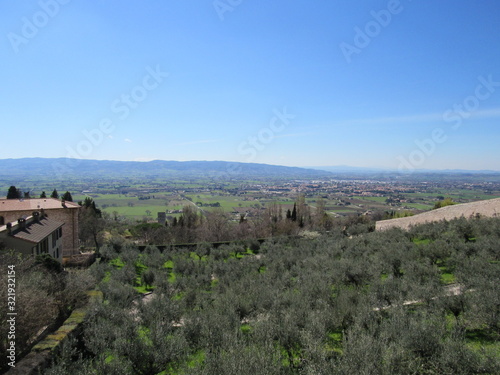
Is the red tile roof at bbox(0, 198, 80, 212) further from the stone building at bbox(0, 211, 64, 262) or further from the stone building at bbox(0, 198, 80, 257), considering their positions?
the stone building at bbox(0, 211, 64, 262)

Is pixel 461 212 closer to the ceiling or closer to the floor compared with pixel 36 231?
closer to the ceiling

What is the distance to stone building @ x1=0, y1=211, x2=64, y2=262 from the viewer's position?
17109mm

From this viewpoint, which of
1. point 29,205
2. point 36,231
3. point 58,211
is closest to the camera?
point 36,231

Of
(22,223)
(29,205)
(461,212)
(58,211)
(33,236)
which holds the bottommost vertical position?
(33,236)

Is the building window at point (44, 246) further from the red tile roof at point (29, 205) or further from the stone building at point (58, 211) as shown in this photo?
the red tile roof at point (29, 205)

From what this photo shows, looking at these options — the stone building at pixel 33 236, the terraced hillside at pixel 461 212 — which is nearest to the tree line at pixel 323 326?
the terraced hillside at pixel 461 212

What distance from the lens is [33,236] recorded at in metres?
18.4

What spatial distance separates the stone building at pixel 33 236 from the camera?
17.1 m

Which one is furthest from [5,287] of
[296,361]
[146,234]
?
[146,234]

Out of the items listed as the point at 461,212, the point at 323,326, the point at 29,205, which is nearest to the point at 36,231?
the point at 29,205

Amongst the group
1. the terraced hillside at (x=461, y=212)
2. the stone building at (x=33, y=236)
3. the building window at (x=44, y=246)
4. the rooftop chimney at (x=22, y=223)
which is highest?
the terraced hillside at (x=461, y=212)

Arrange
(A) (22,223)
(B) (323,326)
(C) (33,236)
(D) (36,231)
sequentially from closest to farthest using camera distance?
1. (B) (323,326)
2. (C) (33,236)
3. (A) (22,223)
4. (D) (36,231)

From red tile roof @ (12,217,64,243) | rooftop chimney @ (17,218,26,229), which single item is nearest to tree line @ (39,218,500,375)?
red tile roof @ (12,217,64,243)

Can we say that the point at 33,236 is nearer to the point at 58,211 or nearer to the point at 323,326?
the point at 58,211
